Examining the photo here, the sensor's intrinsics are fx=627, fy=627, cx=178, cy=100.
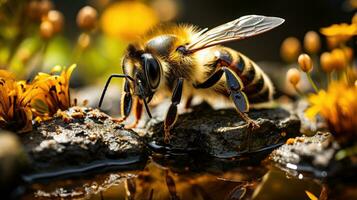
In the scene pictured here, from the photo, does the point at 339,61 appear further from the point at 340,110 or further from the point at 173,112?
the point at 173,112

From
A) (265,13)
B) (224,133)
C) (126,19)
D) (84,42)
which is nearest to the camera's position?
(224,133)

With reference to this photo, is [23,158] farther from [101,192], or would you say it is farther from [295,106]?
[295,106]

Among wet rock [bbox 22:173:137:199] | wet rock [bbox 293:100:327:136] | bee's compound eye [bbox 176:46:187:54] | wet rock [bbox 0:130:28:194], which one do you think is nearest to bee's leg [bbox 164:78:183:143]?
bee's compound eye [bbox 176:46:187:54]

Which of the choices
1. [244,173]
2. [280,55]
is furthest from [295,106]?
[280,55]

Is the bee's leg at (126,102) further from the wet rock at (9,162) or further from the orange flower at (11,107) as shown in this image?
the wet rock at (9,162)

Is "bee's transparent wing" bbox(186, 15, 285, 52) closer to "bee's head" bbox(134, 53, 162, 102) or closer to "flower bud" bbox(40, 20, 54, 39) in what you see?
"bee's head" bbox(134, 53, 162, 102)

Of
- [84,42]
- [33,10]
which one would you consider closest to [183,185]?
[84,42]

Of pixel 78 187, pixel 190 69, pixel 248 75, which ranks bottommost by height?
pixel 78 187
